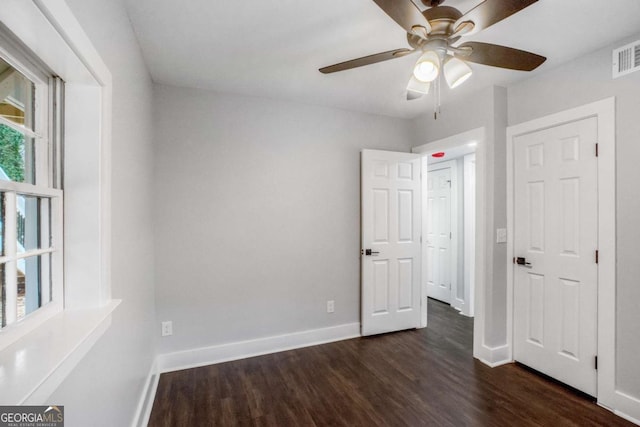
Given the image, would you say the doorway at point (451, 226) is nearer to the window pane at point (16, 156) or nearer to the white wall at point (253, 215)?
the white wall at point (253, 215)

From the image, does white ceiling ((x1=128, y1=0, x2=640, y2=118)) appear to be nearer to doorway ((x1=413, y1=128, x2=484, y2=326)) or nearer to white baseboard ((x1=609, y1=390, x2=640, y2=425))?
doorway ((x1=413, y1=128, x2=484, y2=326))

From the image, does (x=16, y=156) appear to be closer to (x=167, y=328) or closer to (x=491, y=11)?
(x=491, y=11)

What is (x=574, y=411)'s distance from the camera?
191cm

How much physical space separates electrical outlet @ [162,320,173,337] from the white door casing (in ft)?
10.8

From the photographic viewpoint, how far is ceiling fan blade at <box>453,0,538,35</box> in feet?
Result: 3.74

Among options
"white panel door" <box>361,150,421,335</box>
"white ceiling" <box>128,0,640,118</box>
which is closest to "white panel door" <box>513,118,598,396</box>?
"white ceiling" <box>128,0,640,118</box>

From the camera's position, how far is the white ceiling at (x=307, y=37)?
1.57 metres

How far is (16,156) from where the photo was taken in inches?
35.1

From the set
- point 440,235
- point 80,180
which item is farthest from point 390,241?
point 80,180

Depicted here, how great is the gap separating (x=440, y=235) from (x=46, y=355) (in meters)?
4.54

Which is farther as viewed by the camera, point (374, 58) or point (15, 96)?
point (374, 58)

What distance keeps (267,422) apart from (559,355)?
2.24 meters

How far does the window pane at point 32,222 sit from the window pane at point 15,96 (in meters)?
→ 0.25

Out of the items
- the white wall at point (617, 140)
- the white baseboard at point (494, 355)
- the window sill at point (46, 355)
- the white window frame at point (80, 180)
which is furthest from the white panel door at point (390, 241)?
the window sill at point (46, 355)
